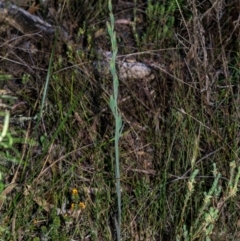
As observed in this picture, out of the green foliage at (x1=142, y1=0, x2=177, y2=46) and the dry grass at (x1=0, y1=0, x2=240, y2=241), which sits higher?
the green foliage at (x1=142, y1=0, x2=177, y2=46)

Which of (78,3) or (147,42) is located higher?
(78,3)

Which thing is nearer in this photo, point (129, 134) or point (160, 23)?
point (129, 134)

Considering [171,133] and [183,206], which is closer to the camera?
[183,206]

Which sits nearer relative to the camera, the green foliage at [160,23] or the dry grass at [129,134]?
the dry grass at [129,134]

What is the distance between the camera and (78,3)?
340cm

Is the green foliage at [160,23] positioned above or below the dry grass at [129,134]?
above

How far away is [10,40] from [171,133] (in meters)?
0.88

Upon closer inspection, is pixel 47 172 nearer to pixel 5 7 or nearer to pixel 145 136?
pixel 145 136

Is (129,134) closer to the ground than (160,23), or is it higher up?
Answer: closer to the ground

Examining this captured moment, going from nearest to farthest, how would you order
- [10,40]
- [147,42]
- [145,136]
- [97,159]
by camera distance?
[97,159]
[145,136]
[10,40]
[147,42]

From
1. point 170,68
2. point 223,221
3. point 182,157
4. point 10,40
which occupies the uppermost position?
point 10,40

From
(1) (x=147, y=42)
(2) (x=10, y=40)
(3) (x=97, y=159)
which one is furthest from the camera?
(1) (x=147, y=42)

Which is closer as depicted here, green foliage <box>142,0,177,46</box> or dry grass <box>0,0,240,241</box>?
dry grass <box>0,0,240,241</box>

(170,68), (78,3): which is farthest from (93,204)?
(78,3)
